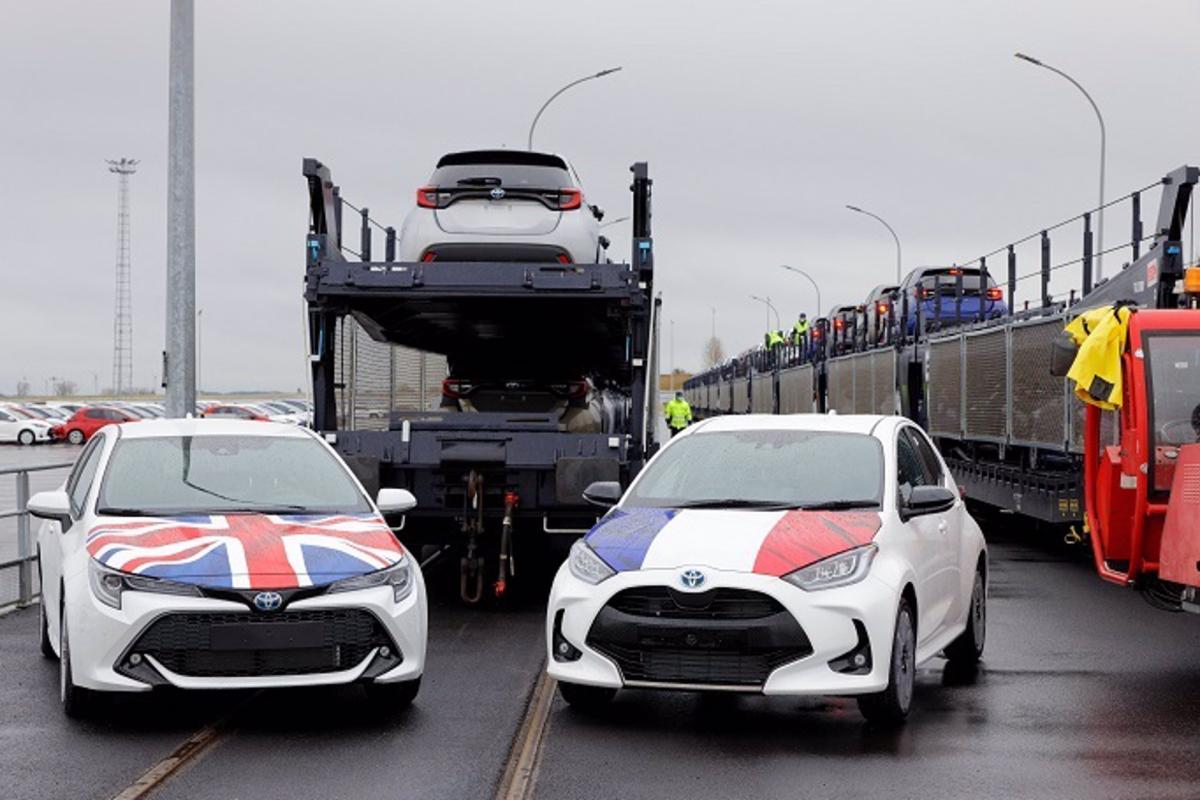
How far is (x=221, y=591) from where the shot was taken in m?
8.12

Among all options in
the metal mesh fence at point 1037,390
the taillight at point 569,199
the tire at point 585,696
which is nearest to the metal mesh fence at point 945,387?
the metal mesh fence at point 1037,390

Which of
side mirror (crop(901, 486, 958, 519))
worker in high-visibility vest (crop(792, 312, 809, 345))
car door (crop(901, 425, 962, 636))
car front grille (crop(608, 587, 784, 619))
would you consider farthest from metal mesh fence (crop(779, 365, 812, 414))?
car front grille (crop(608, 587, 784, 619))

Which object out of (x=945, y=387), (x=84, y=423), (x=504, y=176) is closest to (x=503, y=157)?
(x=504, y=176)

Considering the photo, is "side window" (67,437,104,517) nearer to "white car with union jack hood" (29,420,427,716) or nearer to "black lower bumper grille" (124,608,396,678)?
"white car with union jack hood" (29,420,427,716)

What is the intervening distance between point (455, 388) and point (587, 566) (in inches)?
292

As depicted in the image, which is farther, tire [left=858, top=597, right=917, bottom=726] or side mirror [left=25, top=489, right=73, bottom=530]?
side mirror [left=25, top=489, right=73, bottom=530]

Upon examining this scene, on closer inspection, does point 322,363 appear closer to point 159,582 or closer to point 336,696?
point 336,696

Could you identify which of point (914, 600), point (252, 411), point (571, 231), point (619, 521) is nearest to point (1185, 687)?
point (914, 600)

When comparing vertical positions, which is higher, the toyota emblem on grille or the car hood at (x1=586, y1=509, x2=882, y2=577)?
the car hood at (x1=586, y1=509, x2=882, y2=577)

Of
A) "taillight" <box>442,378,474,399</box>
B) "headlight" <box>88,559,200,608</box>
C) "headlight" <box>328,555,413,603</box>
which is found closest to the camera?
"headlight" <box>88,559,200,608</box>

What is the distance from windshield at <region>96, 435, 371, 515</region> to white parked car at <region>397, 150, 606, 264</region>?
3.64 m

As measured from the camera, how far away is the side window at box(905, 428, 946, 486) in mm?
10188

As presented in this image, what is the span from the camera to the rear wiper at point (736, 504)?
29.6ft

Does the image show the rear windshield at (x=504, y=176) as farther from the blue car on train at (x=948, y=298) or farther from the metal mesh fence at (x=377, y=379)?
the blue car on train at (x=948, y=298)
